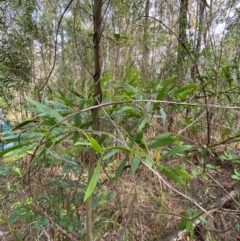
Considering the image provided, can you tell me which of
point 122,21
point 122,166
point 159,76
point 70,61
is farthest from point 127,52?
point 122,166

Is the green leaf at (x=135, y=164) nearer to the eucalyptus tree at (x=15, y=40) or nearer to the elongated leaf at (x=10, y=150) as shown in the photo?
the elongated leaf at (x=10, y=150)

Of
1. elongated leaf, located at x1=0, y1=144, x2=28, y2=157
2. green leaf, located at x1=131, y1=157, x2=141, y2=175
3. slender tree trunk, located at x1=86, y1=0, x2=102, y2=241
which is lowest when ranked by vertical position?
green leaf, located at x1=131, y1=157, x2=141, y2=175

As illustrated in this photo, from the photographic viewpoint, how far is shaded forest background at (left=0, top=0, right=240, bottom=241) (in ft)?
1.93

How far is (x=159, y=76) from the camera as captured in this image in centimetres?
189

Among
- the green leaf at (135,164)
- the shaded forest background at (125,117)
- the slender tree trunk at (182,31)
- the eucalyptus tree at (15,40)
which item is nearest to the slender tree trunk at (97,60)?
the shaded forest background at (125,117)

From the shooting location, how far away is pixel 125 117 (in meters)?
0.58

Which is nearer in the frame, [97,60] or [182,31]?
[97,60]

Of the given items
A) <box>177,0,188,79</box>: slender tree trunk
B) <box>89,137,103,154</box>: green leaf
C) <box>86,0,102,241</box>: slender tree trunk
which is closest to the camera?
<box>89,137,103,154</box>: green leaf

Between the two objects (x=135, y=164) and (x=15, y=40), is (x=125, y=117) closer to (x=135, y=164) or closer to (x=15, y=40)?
(x=135, y=164)

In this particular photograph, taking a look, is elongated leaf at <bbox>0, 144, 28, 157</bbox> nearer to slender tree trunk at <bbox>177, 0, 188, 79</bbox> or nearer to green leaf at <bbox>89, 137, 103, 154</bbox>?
green leaf at <bbox>89, 137, 103, 154</bbox>

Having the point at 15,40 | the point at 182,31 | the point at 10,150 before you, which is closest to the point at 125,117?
the point at 10,150

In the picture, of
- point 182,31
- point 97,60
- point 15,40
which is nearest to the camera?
point 97,60

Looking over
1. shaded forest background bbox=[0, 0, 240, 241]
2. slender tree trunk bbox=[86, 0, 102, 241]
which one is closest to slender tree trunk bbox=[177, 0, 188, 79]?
shaded forest background bbox=[0, 0, 240, 241]

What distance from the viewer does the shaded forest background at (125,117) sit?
0.59 m
